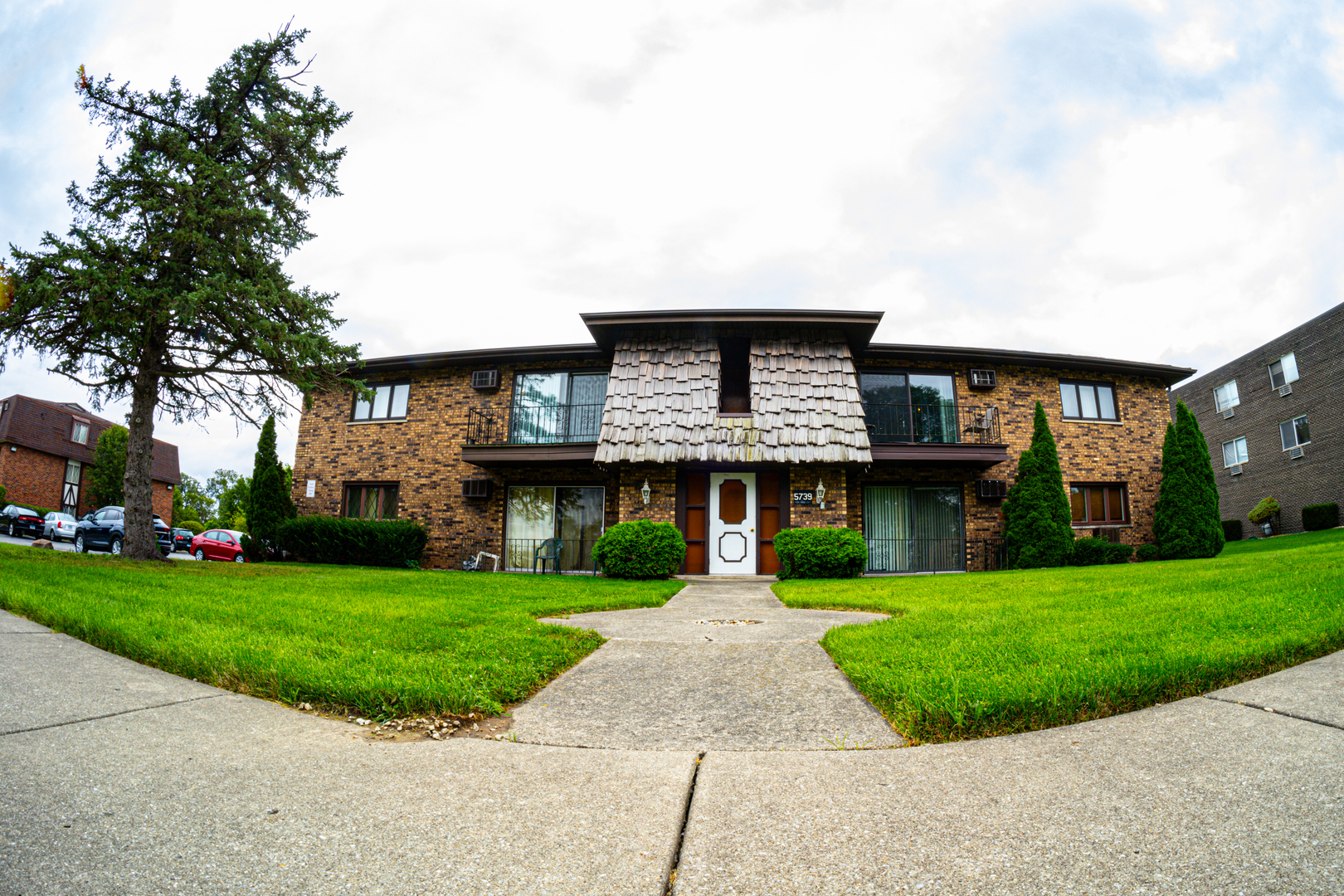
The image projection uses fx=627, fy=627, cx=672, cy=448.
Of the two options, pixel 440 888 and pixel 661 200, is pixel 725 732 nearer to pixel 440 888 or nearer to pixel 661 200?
pixel 440 888

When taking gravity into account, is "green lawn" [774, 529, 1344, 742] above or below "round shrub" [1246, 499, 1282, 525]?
below

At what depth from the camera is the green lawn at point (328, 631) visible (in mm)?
3121

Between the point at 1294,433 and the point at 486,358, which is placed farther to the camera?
the point at 1294,433

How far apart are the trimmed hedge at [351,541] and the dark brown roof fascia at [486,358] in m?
3.78

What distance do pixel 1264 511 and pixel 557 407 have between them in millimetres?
24033

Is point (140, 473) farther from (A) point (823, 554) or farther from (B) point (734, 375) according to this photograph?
(A) point (823, 554)

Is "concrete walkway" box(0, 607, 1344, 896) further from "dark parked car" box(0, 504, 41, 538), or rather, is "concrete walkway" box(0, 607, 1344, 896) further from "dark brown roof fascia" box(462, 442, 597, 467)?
"dark parked car" box(0, 504, 41, 538)

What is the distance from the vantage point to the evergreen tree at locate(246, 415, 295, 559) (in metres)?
16.1

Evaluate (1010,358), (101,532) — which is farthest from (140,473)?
(1010,358)

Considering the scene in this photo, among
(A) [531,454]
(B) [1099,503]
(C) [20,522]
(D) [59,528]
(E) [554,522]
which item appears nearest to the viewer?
(A) [531,454]

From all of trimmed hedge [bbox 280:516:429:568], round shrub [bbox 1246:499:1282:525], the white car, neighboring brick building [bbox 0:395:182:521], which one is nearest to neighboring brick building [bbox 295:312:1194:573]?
trimmed hedge [bbox 280:516:429:568]

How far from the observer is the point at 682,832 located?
1773 mm

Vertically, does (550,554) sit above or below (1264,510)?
below

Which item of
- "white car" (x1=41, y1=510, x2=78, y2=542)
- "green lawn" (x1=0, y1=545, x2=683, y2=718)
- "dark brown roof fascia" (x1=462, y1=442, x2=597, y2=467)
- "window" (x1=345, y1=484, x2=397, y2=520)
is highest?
"dark brown roof fascia" (x1=462, y1=442, x2=597, y2=467)
